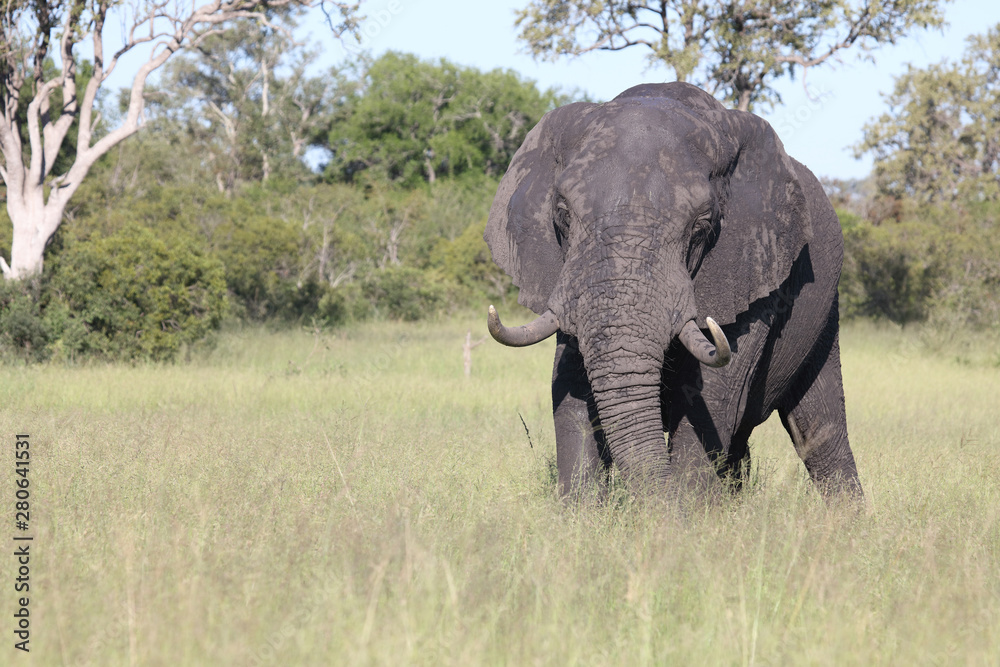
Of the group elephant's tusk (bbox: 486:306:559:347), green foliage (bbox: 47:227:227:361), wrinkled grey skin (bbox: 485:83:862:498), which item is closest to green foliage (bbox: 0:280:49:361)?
green foliage (bbox: 47:227:227:361)

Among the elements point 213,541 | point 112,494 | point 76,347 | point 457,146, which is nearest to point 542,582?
point 213,541

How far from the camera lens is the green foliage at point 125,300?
12406 millimetres

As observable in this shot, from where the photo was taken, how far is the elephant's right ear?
4.62 metres

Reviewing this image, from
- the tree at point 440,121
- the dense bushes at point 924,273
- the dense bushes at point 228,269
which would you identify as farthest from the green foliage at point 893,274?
the tree at point 440,121

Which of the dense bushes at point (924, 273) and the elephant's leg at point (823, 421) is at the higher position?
the dense bushes at point (924, 273)

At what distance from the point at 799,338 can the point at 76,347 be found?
29.9 feet

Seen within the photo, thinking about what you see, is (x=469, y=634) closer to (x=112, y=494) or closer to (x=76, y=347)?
(x=112, y=494)

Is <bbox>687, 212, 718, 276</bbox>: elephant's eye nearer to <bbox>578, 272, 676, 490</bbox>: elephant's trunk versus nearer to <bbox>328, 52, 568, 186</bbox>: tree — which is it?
<bbox>578, 272, 676, 490</bbox>: elephant's trunk

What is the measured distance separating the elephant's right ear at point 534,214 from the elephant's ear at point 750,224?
66 cm

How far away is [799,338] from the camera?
5.73m

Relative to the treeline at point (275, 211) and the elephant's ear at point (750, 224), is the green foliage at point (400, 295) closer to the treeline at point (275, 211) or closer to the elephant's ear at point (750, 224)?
the treeline at point (275, 211)

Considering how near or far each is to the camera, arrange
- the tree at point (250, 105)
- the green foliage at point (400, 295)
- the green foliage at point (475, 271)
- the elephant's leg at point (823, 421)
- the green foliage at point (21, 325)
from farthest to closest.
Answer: the tree at point (250, 105) → the green foliage at point (475, 271) → the green foliage at point (400, 295) → the green foliage at point (21, 325) → the elephant's leg at point (823, 421)

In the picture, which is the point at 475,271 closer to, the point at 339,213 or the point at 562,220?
the point at 339,213

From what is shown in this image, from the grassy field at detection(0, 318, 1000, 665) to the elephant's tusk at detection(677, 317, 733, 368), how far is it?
27.2 inches
